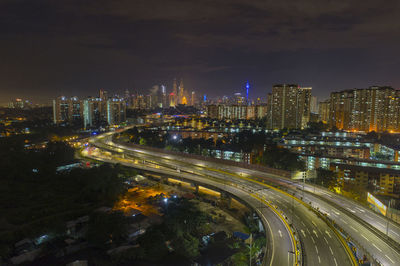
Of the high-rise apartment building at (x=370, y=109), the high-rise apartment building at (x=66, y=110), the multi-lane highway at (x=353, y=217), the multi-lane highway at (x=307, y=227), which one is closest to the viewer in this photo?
the multi-lane highway at (x=307, y=227)

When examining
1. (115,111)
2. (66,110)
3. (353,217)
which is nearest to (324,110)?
(115,111)

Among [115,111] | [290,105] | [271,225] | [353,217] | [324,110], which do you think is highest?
[290,105]

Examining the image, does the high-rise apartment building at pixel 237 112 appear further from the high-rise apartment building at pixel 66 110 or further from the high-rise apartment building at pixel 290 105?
the high-rise apartment building at pixel 66 110

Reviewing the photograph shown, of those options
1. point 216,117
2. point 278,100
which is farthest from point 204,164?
point 216,117

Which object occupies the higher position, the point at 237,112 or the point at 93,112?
the point at 237,112

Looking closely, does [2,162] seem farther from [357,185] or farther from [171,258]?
[357,185]

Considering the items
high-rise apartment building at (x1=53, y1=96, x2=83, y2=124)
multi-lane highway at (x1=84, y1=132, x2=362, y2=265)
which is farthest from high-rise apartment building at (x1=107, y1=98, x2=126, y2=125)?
multi-lane highway at (x1=84, y1=132, x2=362, y2=265)

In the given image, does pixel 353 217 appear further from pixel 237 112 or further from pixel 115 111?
pixel 237 112

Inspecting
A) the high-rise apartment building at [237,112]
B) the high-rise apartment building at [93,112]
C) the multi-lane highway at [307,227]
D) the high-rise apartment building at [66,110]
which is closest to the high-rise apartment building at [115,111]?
the high-rise apartment building at [93,112]

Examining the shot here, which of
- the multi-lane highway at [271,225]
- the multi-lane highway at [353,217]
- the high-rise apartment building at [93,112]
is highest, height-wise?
the high-rise apartment building at [93,112]

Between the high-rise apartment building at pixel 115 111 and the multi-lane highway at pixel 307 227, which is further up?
the high-rise apartment building at pixel 115 111
